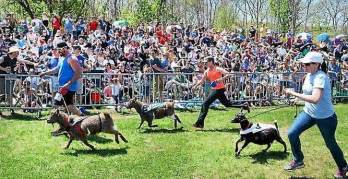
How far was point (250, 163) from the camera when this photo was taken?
31.2 ft

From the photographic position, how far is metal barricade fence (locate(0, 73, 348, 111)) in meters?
14.9

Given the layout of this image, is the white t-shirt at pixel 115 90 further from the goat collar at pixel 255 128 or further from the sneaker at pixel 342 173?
the sneaker at pixel 342 173

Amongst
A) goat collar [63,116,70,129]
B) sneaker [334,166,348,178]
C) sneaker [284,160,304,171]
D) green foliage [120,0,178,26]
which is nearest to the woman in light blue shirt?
sneaker [334,166,348,178]

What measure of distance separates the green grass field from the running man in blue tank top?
0.87 m

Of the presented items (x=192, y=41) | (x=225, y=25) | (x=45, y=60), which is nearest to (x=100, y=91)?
(x=45, y=60)

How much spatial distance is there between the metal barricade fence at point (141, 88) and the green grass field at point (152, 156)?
6.03 feet

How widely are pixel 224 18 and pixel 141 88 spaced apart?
48.3m

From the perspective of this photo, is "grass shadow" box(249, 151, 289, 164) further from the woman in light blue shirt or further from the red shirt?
the red shirt

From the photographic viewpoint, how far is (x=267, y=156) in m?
10.0

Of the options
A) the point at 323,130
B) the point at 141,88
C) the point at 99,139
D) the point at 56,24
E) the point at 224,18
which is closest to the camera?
the point at 323,130

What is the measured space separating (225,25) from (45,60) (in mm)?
47567

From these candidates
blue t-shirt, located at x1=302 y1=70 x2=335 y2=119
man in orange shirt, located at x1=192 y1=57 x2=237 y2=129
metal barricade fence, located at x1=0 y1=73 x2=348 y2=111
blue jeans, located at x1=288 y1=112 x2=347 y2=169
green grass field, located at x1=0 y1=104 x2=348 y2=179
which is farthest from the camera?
metal barricade fence, located at x1=0 y1=73 x2=348 y2=111

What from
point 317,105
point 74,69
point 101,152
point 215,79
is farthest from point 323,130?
point 74,69

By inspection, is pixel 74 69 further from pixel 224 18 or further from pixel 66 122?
pixel 224 18
